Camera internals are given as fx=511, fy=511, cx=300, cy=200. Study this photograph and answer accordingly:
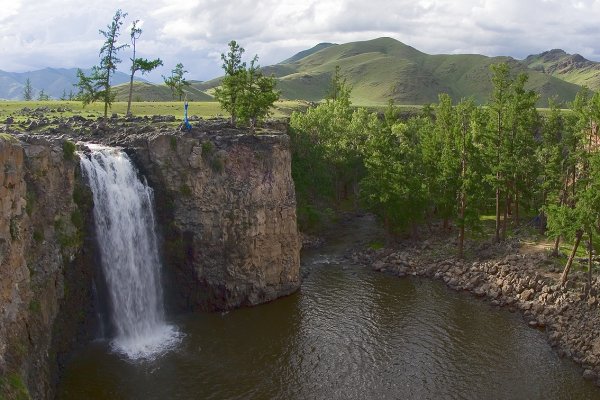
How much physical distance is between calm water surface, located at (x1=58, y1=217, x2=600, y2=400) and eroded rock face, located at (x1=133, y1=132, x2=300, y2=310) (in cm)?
259

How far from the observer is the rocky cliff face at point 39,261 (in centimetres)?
2812

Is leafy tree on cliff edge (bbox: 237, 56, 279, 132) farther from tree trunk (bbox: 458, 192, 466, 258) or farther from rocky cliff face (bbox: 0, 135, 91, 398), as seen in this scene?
tree trunk (bbox: 458, 192, 466, 258)

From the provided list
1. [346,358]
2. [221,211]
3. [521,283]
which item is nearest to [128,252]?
[221,211]

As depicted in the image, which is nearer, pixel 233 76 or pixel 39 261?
pixel 39 261

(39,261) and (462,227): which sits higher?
(39,261)

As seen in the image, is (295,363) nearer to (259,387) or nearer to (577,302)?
(259,387)

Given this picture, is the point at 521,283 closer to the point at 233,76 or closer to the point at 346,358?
the point at 346,358

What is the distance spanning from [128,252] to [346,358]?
19.5 meters

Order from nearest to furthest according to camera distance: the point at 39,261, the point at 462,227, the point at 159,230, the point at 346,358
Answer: the point at 39,261, the point at 346,358, the point at 159,230, the point at 462,227

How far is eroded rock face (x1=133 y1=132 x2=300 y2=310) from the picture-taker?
149 ft

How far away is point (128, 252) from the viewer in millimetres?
42031

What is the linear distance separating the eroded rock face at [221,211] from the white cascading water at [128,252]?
2.25 m

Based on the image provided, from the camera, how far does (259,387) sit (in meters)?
34.8

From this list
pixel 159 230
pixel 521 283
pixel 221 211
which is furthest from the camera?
pixel 521 283
